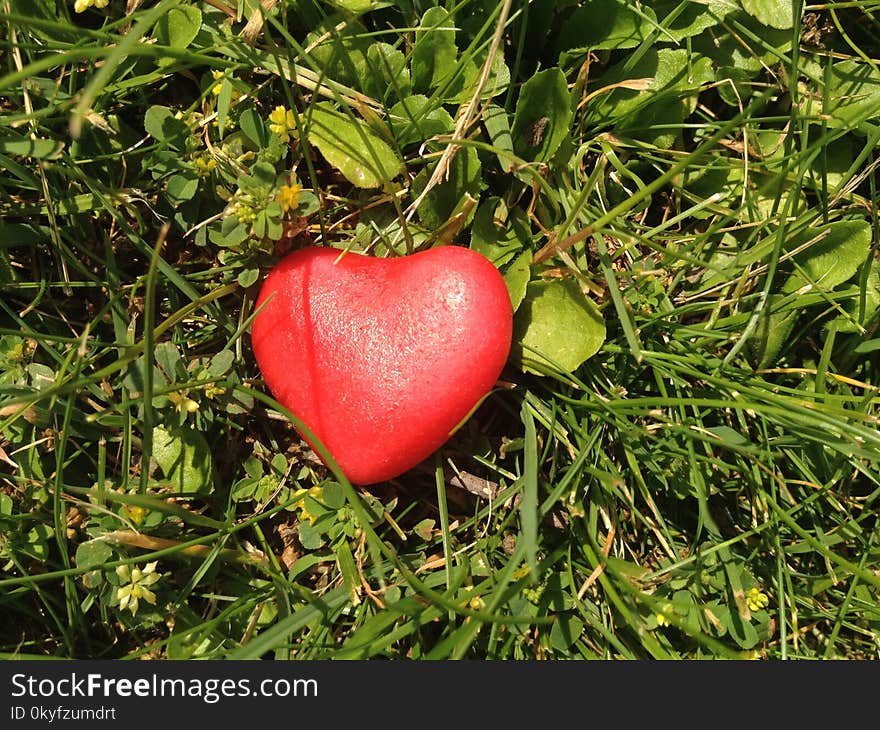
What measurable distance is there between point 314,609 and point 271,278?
83 cm

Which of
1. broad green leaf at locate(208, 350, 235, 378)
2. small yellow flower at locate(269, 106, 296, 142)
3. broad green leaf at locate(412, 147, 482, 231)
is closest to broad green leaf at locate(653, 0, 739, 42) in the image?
broad green leaf at locate(412, 147, 482, 231)

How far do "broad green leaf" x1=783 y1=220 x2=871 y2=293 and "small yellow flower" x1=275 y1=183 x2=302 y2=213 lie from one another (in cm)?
135

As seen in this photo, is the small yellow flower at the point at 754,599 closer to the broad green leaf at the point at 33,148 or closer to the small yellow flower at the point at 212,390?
the small yellow flower at the point at 212,390

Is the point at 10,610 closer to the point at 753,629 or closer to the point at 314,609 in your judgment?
the point at 314,609

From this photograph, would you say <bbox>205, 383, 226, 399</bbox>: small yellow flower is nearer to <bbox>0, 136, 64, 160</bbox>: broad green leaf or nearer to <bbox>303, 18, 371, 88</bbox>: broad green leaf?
<bbox>0, 136, 64, 160</bbox>: broad green leaf

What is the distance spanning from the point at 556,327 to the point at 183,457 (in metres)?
1.06

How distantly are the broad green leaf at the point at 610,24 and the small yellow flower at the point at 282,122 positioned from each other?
81cm

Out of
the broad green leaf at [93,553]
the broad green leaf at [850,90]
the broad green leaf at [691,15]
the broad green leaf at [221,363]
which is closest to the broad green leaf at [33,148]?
the broad green leaf at [221,363]

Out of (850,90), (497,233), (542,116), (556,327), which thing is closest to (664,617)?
(556,327)

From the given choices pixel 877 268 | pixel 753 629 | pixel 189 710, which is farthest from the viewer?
pixel 877 268

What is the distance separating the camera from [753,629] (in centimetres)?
202

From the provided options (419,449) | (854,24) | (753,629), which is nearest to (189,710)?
(419,449)

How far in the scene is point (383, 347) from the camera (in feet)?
5.85

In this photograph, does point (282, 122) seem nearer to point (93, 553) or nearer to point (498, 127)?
point (498, 127)
